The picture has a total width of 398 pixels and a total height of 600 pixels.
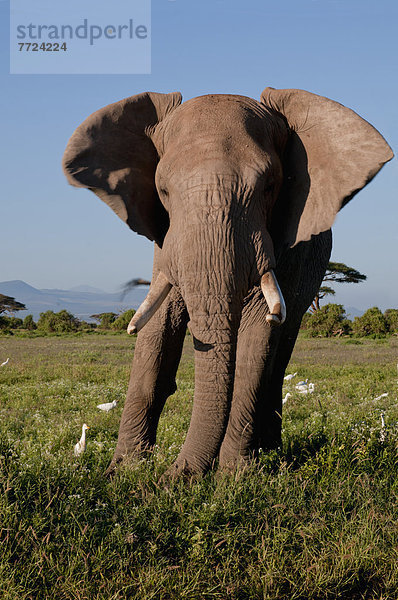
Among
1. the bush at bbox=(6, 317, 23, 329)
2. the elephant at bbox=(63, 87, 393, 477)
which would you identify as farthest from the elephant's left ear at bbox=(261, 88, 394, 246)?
the bush at bbox=(6, 317, 23, 329)

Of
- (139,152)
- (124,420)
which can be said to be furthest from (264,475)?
(139,152)

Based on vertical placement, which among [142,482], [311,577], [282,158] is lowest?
[311,577]

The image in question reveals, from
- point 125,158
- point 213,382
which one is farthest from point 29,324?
point 213,382

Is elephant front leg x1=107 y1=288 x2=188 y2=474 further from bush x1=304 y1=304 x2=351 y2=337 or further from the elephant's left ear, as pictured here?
bush x1=304 y1=304 x2=351 y2=337

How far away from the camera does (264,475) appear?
4.81m

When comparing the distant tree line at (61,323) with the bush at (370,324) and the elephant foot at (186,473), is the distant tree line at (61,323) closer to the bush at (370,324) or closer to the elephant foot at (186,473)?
the bush at (370,324)

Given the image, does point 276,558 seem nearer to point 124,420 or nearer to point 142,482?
point 142,482

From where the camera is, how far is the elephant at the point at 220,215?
4.63 m

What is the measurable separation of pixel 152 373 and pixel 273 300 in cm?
178

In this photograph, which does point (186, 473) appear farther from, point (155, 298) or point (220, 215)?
point (220, 215)

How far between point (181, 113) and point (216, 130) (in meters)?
0.60

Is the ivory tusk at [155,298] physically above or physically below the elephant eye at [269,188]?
below

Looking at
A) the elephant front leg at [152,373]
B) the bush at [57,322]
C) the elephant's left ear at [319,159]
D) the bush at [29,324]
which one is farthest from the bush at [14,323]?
the elephant's left ear at [319,159]

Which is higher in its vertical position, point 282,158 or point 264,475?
point 282,158
